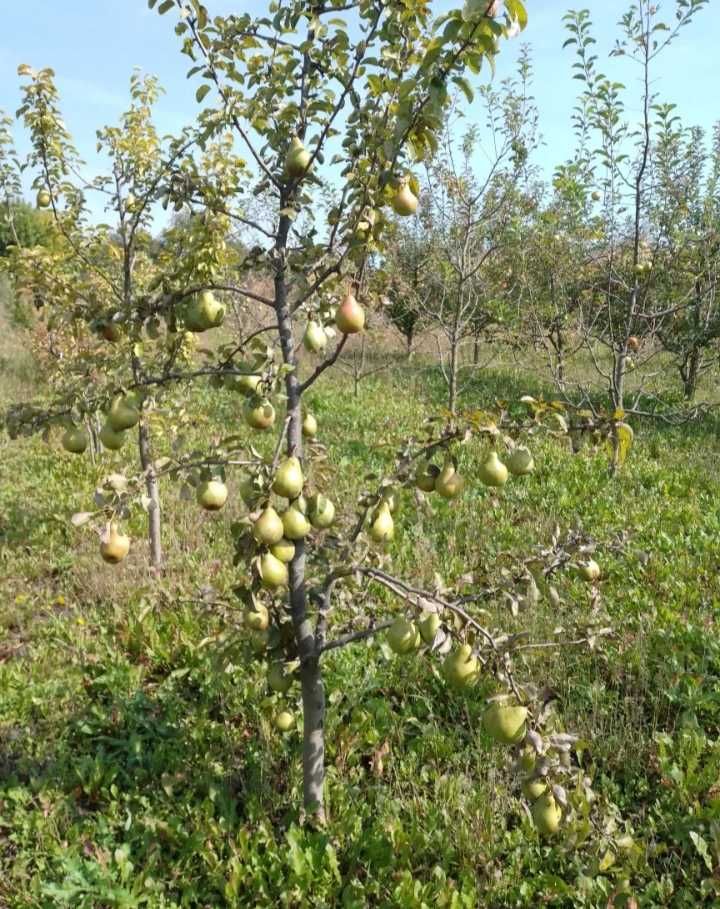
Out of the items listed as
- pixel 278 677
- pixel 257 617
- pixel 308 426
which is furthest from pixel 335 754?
pixel 308 426

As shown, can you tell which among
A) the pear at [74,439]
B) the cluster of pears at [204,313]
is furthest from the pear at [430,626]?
the pear at [74,439]

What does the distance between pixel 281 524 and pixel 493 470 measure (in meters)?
0.60

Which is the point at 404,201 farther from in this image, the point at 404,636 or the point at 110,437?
the point at 404,636

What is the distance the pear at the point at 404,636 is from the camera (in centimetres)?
181

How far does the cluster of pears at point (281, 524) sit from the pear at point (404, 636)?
0.34 m

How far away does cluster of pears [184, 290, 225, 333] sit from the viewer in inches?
71.6

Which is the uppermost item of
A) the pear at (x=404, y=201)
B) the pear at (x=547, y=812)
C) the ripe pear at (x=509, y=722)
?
the pear at (x=404, y=201)

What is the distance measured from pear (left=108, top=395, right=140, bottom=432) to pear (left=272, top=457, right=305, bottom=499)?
0.45 m

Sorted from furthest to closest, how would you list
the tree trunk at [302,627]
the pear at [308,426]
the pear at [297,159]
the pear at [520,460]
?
the pear at [308,426], the tree trunk at [302,627], the pear at [297,159], the pear at [520,460]

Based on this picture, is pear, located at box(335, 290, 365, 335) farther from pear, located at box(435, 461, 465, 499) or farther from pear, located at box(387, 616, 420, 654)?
pear, located at box(387, 616, 420, 654)

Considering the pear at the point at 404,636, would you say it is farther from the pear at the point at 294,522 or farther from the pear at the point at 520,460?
the pear at the point at 520,460

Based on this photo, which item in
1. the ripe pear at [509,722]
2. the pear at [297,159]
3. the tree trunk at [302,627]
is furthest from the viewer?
the tree trunk at [302,627]

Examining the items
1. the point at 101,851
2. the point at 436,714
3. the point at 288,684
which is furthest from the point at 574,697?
the point at 101,851

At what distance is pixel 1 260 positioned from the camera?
4.49 metres
